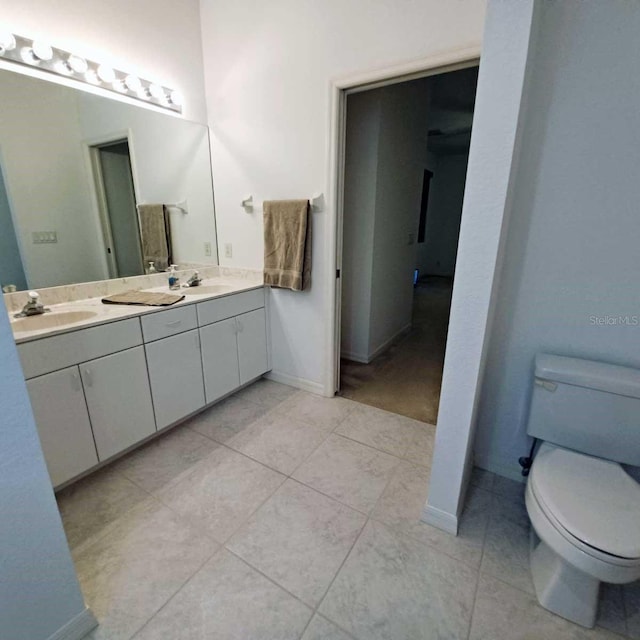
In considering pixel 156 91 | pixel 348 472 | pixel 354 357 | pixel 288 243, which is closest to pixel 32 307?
pixel 288 243

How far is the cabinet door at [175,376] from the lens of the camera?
183 cm

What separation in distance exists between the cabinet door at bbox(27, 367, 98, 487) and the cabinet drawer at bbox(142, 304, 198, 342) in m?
0.38

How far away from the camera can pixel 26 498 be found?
2.77ft

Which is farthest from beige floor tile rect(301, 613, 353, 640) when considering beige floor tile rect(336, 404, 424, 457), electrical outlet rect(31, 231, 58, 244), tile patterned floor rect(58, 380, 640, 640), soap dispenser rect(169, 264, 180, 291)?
electrical outlet rect(31, 231, 58, 244)

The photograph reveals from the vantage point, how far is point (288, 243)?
88.7 inches

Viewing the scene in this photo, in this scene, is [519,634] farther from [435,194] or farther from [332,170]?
[435,194]

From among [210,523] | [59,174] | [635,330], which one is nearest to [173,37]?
[59,174]

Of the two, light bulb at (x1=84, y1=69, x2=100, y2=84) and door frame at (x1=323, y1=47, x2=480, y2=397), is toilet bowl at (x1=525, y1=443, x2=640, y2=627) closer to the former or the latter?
door frame at (x1=323, y1=47, x2=480, y2=397)

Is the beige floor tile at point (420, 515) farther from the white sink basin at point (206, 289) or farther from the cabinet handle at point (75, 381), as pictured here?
the white sink basin at point (206, 289)

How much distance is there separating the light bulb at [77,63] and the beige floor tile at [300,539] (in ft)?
8.09

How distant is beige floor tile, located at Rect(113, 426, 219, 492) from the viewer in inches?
67.1

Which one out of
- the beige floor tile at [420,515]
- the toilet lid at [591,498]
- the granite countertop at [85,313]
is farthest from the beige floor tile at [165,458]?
the toilet lid at [591,498]

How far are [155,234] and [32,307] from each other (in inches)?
36.3
